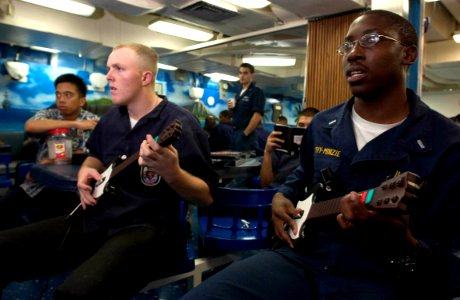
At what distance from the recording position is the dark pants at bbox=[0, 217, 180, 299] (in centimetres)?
121

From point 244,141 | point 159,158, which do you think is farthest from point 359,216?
point 244,141

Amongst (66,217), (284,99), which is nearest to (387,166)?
(66,217)

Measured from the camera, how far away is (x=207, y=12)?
16.0 feet

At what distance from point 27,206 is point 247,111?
3255 millimetres

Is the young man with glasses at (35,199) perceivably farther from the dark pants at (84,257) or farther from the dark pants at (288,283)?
the dark pants at (288,283)

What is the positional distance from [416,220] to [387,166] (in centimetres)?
23

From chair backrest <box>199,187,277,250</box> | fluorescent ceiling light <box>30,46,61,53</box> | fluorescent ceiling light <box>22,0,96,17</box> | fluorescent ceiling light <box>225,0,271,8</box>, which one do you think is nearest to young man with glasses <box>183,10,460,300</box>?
chair backrest <box>199,187,277,250</box>

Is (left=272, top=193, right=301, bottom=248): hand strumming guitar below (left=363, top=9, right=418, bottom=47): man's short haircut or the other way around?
below

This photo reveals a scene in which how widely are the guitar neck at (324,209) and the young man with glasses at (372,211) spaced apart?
0.02 metres

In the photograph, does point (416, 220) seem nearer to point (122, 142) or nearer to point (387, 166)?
point (387, 166)

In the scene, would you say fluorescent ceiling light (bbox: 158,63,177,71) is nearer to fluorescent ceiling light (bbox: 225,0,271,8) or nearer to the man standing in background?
the man standing in background

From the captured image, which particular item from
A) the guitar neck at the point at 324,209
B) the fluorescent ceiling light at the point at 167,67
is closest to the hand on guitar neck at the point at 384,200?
the guitar neck at the point at 324,209

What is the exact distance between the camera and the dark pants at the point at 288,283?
119 centimetres

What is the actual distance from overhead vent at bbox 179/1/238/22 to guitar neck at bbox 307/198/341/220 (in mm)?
3865
